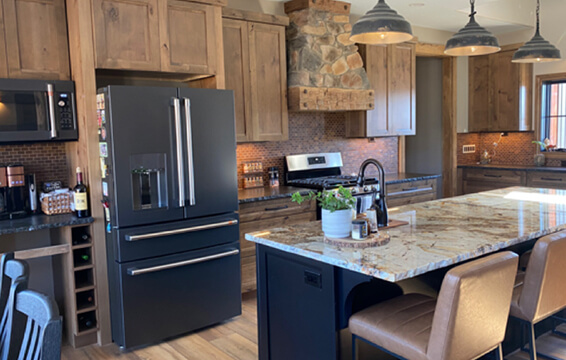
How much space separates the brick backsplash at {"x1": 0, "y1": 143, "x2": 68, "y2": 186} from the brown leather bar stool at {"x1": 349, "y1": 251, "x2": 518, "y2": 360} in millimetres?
2564

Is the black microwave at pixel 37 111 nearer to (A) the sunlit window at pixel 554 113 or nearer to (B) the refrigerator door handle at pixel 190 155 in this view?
(B) the refrigerator door handle at pixel 190 155

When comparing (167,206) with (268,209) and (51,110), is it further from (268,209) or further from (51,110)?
(268,209)

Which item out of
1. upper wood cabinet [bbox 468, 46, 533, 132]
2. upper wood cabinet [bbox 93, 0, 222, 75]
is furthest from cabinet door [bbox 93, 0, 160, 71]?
upper wood cabinet [bbox 468, 46, 533, 132]

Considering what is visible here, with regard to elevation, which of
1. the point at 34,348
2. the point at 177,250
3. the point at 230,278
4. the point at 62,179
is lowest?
the point at 230,278

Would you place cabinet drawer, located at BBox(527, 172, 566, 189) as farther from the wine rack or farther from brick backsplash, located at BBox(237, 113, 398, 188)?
the wine rack

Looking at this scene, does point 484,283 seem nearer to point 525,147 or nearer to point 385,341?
point 385,341

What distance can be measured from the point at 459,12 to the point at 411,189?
204cm

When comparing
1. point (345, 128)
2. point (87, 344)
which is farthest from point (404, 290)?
point (345, 128)

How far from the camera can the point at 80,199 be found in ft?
10.9

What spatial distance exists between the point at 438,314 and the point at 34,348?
137cm

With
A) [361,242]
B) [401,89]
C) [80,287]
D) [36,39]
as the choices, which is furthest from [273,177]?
[361,242]

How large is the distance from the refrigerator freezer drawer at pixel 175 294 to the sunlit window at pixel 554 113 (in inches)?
189

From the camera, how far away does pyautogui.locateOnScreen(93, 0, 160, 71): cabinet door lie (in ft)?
10.8

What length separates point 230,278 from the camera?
12.4 ft
